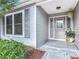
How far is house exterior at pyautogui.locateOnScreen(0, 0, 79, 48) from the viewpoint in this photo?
8.82 m

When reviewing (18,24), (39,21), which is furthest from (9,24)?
(39,21)

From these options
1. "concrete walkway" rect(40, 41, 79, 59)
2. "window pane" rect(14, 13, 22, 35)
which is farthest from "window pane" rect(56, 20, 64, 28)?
"concrete walkway" rect(40, 41, 79, 59)

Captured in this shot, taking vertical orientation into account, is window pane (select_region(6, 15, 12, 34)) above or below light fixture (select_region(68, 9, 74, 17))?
below

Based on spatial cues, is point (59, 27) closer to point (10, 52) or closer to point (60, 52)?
point (60, 52)

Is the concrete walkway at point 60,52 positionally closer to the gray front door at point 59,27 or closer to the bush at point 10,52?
the bush at point 10,52

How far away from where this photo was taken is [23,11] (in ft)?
33.7

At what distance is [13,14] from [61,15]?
445 cm

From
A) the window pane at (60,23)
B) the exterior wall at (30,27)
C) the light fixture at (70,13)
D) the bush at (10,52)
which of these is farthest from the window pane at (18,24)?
the bush at (10,52)

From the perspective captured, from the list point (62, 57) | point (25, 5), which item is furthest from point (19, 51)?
point (25, 5)

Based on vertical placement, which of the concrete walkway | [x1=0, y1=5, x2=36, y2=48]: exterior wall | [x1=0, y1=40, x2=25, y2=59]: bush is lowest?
the concrete walkway

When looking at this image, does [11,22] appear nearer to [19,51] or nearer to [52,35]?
[52,35]

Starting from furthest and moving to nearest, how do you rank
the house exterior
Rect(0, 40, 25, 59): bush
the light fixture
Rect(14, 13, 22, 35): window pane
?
Rect(14, 13, 22, 35): window pane → the light fixture → the house exterior → Rect(0, 40, 25, 59): bush

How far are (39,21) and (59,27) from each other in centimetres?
336

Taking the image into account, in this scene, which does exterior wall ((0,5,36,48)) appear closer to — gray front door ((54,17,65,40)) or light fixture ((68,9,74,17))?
light fixture ((68,9,74,17))
